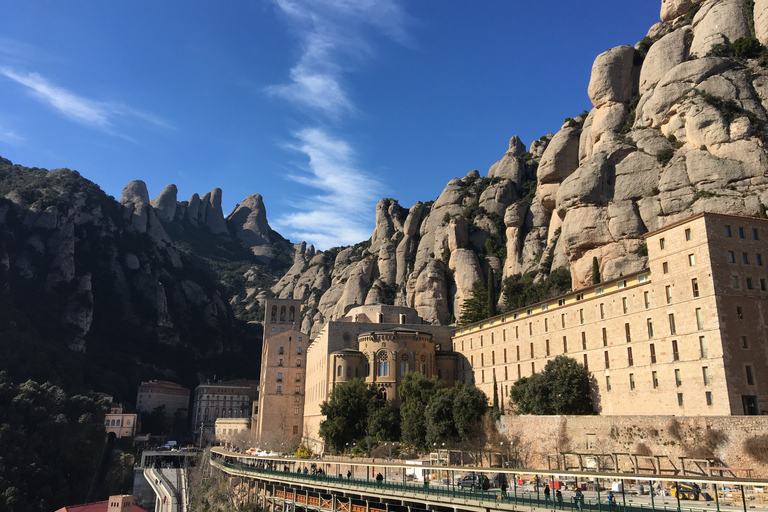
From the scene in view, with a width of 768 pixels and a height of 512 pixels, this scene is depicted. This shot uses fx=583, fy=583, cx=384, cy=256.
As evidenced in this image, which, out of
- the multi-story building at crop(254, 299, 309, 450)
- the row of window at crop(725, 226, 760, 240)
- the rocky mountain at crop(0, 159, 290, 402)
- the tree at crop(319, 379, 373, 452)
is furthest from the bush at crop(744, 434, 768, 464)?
the rocky mountain at crop(0, 159, 290, 402)

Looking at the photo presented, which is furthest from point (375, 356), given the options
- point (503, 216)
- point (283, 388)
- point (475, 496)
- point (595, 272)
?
point (503, 216)

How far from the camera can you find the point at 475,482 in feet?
111

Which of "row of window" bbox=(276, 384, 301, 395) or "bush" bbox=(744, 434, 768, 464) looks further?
"row of window" bbox=(276, 384, 301, 395)

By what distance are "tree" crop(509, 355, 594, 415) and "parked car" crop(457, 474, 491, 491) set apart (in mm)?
14111

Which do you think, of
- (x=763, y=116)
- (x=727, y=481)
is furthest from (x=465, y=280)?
(x=727, y=481)

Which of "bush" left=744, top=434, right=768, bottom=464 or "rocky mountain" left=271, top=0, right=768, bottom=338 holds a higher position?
"rocky mountain" left=271, top=0, right=768, bottom=338

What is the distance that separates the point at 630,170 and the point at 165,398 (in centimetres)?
10230

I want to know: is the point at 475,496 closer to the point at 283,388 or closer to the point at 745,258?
the point at 745,258

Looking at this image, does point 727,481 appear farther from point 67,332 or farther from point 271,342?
point 67,332

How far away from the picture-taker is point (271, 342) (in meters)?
92.2

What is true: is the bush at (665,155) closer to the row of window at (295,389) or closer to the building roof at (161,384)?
the row of window at (295,389)

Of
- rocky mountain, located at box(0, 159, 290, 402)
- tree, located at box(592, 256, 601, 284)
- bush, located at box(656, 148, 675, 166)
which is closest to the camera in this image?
tree, located at box(592, 256, 601, 284)

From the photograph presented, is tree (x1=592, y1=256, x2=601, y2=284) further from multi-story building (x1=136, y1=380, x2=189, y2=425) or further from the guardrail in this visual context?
multi-story building (x1=136, y1=380, x2=189, y2=425)

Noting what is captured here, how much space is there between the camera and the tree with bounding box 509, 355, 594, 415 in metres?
47.8
